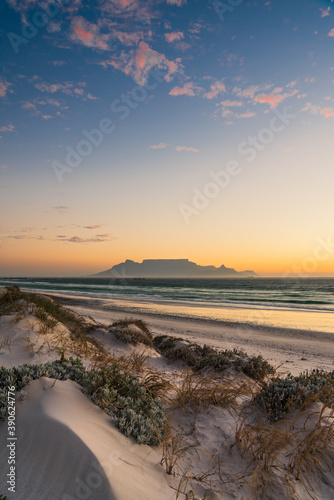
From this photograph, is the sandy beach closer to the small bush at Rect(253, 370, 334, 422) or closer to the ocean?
the small bush at Rect(253, 370, 334, 422)

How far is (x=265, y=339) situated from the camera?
14.7 metres

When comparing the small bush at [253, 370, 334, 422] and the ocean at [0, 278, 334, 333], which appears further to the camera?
the ocean at [0, 278, 334, 333]

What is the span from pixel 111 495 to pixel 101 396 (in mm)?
1490

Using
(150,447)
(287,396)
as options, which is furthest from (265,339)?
(150,447)

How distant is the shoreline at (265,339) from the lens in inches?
416

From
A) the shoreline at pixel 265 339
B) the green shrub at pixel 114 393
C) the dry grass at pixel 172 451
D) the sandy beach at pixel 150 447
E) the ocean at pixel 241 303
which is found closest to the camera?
the sandy beach at pixel 150 447

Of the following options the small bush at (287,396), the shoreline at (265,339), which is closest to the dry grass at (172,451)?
the small bush at (287,396)

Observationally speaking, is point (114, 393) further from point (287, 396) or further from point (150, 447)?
point (287, 396)

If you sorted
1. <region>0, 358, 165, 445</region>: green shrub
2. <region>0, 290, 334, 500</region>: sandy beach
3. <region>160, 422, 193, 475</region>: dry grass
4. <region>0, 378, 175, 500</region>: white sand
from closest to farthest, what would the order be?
<region>0, 378, 175, 500</region>: white sand, <region>0, 290, 334, 500</region>: sandy beach, <region>160, 422, 193, 475</region>: dry grass, <region>0, 358, 165, 445</region>: green shrub

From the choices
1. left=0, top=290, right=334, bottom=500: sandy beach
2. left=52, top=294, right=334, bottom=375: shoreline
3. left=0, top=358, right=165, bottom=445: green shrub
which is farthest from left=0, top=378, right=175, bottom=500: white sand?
left=52, top=294, right=334, bottom=375: shoreline

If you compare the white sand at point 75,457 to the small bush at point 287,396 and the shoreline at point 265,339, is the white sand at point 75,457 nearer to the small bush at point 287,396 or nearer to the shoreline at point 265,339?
the small bush at point 287,396

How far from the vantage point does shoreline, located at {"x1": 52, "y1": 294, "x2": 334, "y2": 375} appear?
1057 centimetres

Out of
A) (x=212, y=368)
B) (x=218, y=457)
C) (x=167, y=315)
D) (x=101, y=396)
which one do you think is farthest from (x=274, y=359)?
(x=167, y=315)

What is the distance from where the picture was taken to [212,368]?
24.0ft
